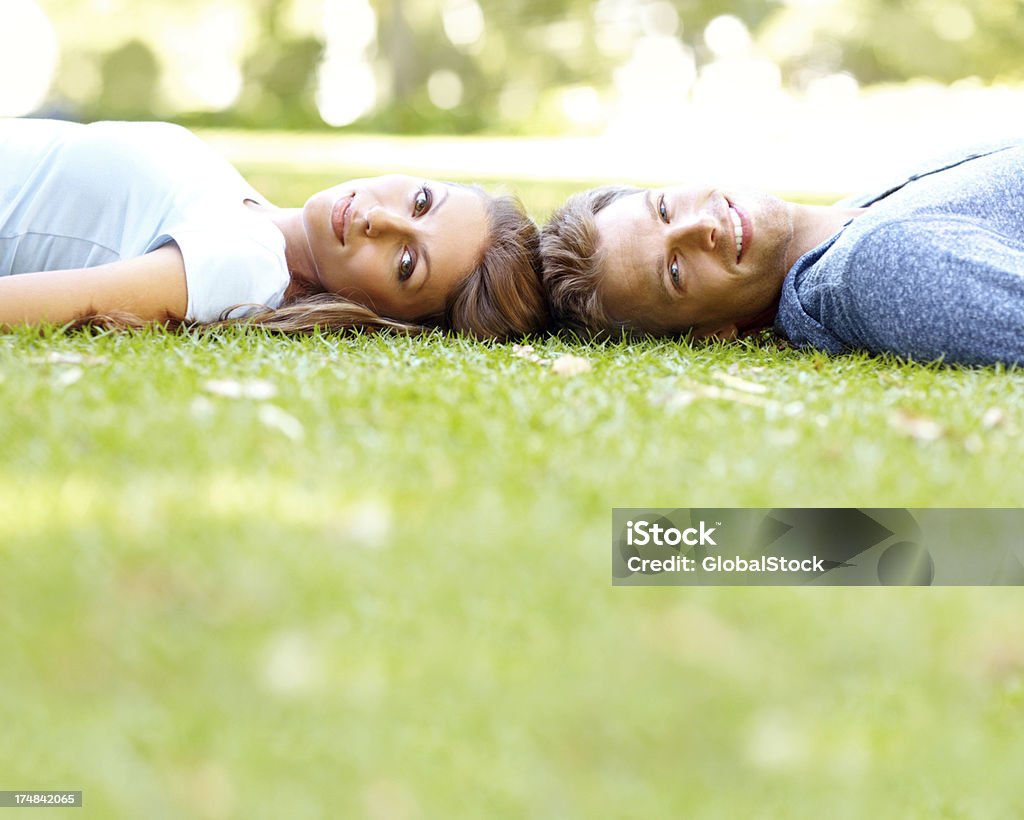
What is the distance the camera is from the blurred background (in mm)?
27781

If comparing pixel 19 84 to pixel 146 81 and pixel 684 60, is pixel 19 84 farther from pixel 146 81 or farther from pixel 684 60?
pixel 684 60

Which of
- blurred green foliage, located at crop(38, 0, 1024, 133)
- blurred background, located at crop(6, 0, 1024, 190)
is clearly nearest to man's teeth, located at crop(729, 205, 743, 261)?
blurred background, located at crop(6, 0, 1024, 190)

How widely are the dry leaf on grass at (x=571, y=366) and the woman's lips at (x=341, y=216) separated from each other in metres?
1.08

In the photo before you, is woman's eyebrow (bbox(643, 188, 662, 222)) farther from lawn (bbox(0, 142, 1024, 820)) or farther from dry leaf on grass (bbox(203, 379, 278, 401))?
dry leaf on grass (bbox(203, 379, 278, 401))

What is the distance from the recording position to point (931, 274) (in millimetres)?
3553

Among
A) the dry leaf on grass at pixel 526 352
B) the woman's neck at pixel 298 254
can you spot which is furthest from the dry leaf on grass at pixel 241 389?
the woman's neck at pixel 298 254

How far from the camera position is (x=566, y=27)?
3281cm

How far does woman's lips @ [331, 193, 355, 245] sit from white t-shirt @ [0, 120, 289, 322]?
0.24 meters

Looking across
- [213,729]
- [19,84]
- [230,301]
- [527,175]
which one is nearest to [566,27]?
[19,84]

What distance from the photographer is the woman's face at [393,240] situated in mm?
4176

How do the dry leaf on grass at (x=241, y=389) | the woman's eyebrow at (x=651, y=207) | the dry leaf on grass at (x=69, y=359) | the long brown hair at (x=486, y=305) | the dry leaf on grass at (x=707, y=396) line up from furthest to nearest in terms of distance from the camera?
the woman's eyebrow at (x=651, y=207), the long brown hair at (x=486, y=305), the dry leaf on grass at (x=69, y=359), the dry leaf on grass at (x=707, y=396), the dry leaf on grass at (x=241, y=389)

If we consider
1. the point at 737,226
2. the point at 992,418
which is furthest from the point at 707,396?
the point at 737,226

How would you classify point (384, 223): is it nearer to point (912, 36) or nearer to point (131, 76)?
point (912, 36)

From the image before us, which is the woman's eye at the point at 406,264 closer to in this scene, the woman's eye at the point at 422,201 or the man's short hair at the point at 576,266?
the woman's eye at the point at 422,201
